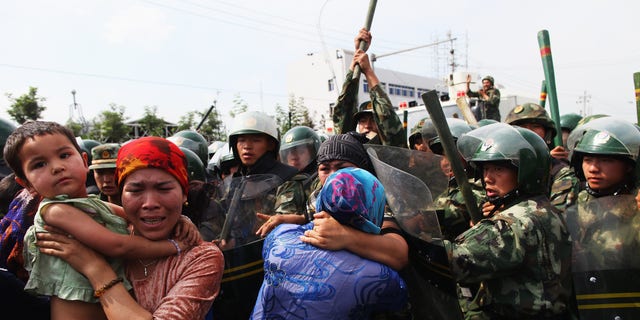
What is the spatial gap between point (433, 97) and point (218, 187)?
1403 millimetres

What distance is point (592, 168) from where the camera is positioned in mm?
3432

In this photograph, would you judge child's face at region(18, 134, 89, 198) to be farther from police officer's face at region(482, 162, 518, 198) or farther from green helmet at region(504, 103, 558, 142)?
green helmet at region(504, 103, 558, 142)

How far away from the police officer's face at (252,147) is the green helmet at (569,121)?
510 cm

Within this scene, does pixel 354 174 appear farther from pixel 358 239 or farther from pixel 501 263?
pixel 501 263

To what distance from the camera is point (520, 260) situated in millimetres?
2449

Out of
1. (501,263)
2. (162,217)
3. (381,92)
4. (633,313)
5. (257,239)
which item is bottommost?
(633,313)

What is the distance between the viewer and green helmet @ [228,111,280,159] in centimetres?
454

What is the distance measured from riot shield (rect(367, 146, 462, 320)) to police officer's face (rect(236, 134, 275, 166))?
2393 millimetres

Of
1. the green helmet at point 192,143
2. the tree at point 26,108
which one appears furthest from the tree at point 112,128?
the green helmet at point 192,143

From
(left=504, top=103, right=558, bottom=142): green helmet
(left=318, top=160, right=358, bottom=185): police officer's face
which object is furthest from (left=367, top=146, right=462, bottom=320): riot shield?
(left=504, top=103, right=558, bottom=142): green helmet

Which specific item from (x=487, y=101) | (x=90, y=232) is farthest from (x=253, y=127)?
(x=487, y=101)

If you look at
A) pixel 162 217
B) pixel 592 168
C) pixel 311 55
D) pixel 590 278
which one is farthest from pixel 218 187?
pixel 311 55

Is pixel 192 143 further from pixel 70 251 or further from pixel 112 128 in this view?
pixel 112 128

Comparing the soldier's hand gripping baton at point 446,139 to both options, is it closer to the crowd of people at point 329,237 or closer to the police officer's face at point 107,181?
the crowd of people at point 329,237
